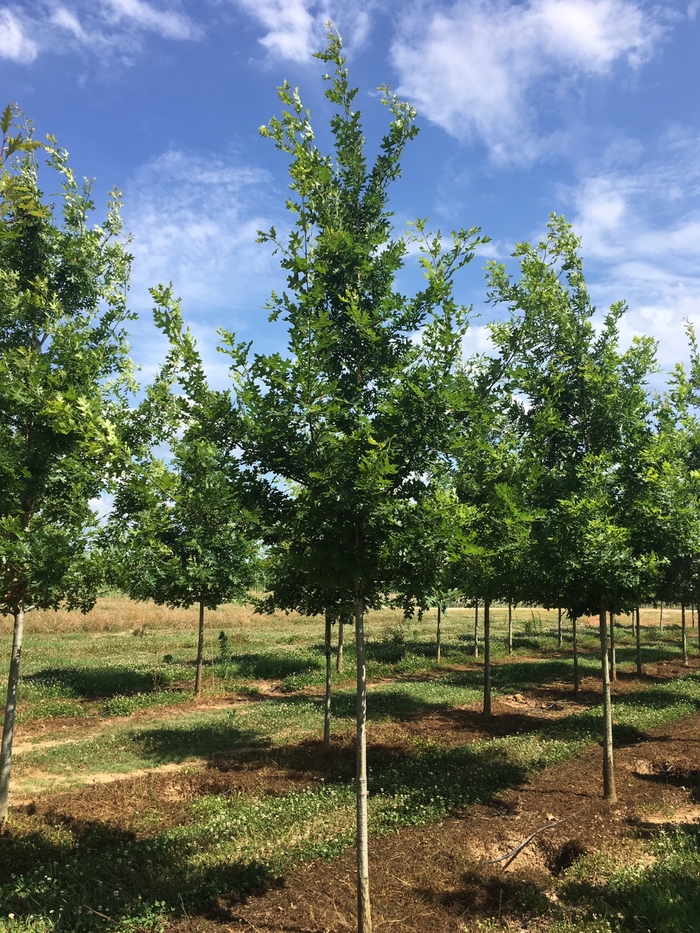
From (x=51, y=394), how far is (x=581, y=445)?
28.1 feet

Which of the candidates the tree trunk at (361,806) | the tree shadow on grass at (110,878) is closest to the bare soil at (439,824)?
the tree shadow on grass at (110,878)

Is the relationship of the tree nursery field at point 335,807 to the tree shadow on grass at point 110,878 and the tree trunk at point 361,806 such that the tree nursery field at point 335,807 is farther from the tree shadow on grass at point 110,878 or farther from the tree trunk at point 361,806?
the tree trunk at point 361,806

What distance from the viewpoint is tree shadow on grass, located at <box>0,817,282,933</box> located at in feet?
20.0

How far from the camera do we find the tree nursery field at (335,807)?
619 cm

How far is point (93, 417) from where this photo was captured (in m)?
5.54

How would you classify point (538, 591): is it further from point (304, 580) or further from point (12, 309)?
point (12, 309)

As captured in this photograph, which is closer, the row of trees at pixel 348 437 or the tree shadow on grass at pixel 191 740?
the row of trees at pixel 348 437

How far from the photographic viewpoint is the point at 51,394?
7.83 meters

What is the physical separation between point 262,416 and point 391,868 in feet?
18.0

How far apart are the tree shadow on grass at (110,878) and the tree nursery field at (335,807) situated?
3 centimetres

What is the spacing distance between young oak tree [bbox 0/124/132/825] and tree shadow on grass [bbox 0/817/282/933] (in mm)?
1371

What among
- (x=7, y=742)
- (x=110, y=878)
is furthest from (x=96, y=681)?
(x=110, y=878)

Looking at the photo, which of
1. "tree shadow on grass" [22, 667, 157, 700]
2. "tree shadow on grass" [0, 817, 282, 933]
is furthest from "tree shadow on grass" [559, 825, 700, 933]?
"tree shadow on grass" [22, 667, 157, 700]

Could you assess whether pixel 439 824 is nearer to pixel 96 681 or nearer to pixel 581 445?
pixel 581 445
